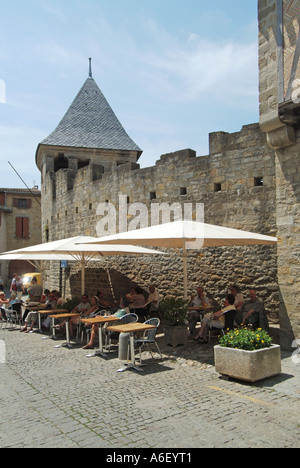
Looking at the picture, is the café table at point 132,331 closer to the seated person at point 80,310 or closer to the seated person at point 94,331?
the seated person at point 94,331

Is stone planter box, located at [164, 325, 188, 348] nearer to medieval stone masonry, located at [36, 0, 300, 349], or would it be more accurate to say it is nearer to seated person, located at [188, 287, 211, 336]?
seated person, located at [188, 287, 211, 336]

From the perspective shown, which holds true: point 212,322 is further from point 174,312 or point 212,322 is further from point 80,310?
point 80,310

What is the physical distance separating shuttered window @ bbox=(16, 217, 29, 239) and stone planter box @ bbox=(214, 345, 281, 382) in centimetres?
2860

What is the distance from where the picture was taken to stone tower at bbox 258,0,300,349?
6109 millimetres

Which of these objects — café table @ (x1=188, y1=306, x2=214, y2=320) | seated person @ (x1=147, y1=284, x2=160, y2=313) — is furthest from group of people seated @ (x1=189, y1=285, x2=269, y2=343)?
seated person @ (x1=147, y1=284, x2=160, y2=313)

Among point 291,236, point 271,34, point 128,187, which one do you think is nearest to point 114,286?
point 128,187

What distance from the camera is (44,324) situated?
9.48 m

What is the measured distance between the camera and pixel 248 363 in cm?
472

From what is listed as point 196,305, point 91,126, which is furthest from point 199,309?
point 91,126

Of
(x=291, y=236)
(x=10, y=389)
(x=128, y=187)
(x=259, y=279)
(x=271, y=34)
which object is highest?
(x=271, y=34)

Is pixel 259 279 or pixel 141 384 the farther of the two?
pixel 259 279

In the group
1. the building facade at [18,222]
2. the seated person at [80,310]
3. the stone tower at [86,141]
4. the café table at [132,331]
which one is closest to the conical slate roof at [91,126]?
the stone tower at [86,141]
